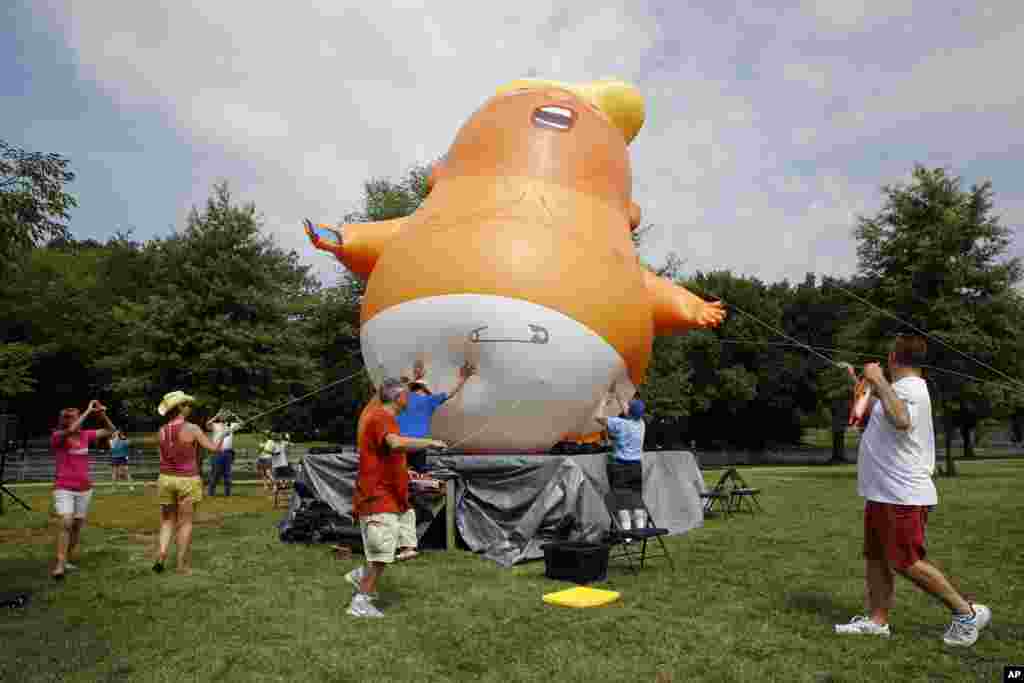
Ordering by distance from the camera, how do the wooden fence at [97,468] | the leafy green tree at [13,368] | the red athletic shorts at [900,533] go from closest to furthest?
the red athletic shorts at [900,533], the wooden fence at [97,468], the leafy green tree at [13,368]

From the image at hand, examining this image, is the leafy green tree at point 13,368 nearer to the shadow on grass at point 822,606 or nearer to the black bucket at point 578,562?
the black bucket at point 578,562

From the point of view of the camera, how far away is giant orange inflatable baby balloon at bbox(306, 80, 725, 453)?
7.93m

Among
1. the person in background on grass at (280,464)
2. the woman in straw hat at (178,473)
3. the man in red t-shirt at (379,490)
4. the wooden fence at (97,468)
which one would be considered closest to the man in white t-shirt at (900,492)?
the man in red t-shirt at (379,490)

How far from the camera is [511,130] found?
362 inches

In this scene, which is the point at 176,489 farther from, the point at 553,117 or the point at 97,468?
the point at 97,468

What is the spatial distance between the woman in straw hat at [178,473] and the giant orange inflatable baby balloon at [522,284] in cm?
232

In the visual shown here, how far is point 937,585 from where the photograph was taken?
468cm

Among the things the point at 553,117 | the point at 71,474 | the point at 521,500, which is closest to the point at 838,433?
the point at 553,117

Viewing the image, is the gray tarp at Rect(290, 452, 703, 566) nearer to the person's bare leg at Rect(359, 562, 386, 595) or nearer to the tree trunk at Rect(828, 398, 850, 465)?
Answer: the person's bare leg at Rect(359, 562, 386, 595)

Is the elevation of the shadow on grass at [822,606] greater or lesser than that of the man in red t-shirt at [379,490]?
lesser

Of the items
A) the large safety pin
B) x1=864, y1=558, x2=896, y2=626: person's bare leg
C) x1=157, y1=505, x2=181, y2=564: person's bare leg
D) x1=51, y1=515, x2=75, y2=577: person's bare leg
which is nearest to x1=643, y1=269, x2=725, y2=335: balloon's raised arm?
the large safety pin

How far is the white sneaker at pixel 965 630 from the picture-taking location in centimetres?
466

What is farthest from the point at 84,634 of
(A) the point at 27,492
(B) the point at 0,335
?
(B) the point at 0,335

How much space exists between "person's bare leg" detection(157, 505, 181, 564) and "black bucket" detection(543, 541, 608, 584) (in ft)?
11.9
